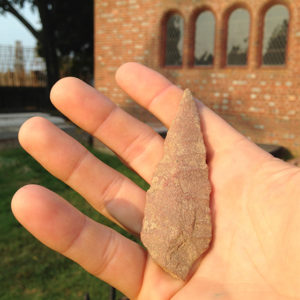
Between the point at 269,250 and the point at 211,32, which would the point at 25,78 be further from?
the point at 269,250

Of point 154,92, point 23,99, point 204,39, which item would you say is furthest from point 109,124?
point 23,99

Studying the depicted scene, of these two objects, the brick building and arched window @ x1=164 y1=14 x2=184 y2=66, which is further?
arched window @ x1=164 y1=14 x2=184 y2=66

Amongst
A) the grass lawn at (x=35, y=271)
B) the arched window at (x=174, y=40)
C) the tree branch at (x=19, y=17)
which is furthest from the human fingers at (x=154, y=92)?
the tree branch at (x=19, y=17)

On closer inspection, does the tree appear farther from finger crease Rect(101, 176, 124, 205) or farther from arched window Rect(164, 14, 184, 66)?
finger crease Rect(101, 176, 124, 205)

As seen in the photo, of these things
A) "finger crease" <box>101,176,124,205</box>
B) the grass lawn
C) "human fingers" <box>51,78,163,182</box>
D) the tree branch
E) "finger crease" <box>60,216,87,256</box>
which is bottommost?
the grass lawn

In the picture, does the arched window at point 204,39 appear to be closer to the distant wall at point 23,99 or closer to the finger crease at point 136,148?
the finger crease at point 136,148

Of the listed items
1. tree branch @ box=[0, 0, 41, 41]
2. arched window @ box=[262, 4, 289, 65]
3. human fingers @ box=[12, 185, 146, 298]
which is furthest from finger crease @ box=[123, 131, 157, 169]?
tree branch @ box=[0, 0, 41, 41]

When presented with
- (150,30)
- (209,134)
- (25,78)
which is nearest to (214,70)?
(150,30)
